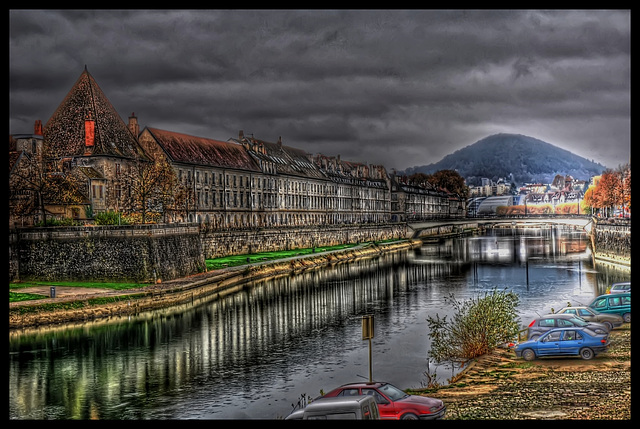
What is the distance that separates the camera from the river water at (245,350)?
25.3 m

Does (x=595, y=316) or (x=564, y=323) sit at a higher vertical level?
(x=564, y=323)

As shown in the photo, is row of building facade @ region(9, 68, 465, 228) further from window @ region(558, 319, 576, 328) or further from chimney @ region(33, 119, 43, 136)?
window @ region(558, 319, 576, 328)

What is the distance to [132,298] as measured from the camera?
44.1m

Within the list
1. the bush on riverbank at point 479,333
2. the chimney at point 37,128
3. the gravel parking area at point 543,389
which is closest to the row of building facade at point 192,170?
the chimney at point 37,128

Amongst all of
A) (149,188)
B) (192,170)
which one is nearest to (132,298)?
(149,188)

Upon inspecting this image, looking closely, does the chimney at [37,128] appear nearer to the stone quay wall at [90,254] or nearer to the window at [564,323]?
the stone quay wall at [90,254]

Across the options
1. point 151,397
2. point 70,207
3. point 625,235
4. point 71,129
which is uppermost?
point 71,129

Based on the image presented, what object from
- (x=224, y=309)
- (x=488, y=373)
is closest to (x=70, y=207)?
(x=224, y=309)

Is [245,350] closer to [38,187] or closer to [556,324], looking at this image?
[556,324]

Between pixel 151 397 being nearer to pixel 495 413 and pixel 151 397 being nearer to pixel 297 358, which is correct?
pixel 297 358

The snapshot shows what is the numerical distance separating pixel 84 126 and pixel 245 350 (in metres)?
42.7

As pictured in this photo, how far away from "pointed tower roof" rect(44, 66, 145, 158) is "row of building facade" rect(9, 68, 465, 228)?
0.35ft

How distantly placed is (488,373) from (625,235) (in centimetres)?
4518

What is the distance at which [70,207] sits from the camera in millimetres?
60594
